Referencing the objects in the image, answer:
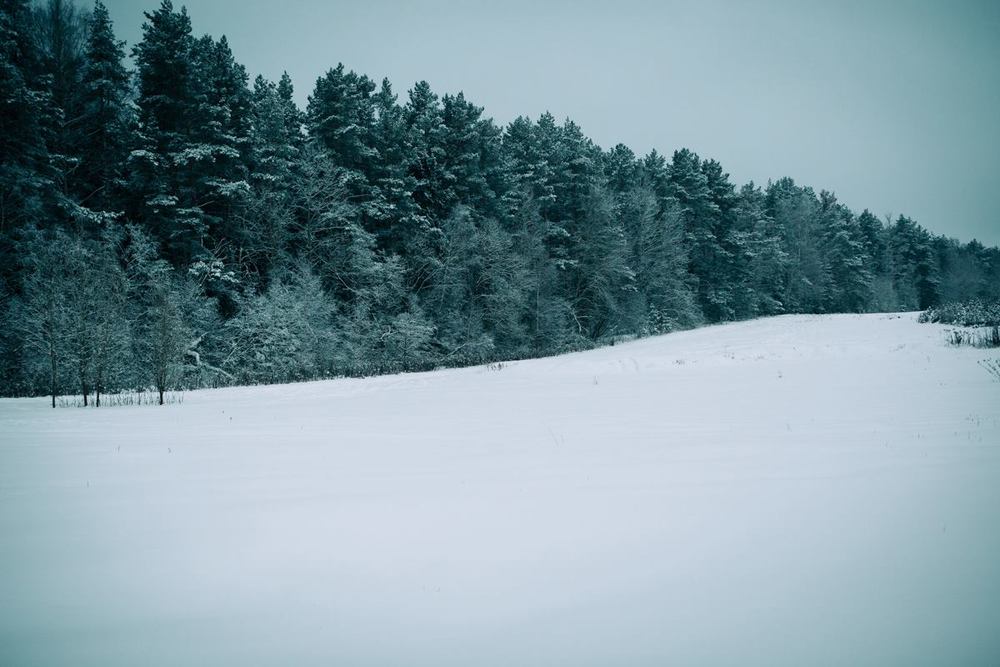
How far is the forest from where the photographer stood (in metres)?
16.8

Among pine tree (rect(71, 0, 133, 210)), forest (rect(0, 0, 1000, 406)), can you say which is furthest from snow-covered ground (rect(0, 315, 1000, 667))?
pine tree (rect(71, 0, 133, 210))

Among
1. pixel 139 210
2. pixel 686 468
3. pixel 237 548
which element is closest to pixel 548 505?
pixel 686 468

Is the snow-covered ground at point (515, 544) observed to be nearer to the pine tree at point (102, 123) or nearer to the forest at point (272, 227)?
the forest at point (272, 227)

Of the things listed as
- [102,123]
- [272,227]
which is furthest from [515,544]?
[102,123]

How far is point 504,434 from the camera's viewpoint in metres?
7.12

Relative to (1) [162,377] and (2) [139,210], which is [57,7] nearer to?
(2) [139,210]

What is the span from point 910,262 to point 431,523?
9193 centimetres

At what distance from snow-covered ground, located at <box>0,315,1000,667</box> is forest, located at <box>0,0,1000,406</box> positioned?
29.7ft

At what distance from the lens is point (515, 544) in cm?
334

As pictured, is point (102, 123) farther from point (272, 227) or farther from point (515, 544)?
point (515, 544)

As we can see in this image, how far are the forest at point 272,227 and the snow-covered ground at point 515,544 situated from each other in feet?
29.7

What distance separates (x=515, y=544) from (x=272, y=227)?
86.0 feet

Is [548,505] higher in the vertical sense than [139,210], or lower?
lower

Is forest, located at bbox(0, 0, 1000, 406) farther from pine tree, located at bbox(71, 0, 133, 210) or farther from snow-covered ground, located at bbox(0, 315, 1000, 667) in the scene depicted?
snow-covered ground, located at bbox(0, 315, 1000, 667)
